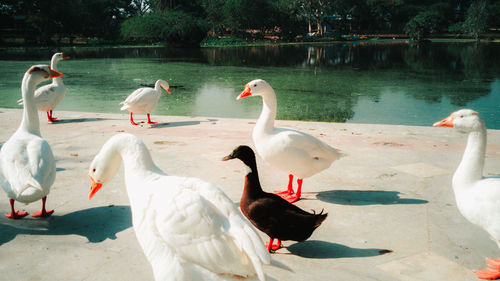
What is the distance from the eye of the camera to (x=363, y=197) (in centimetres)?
449

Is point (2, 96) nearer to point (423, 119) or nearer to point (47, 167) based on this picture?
point (47, 167)

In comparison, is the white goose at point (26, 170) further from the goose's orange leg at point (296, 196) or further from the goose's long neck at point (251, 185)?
the goose's orange leg at point (296, 196)

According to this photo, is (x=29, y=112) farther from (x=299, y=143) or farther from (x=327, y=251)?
(x=327, y=251)

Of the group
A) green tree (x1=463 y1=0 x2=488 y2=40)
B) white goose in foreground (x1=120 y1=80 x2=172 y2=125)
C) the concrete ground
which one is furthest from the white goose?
green tree (x1=463 y1=0 x2=488 y2=40)

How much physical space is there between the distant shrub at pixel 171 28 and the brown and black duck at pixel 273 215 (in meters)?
41.8

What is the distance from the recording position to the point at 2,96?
574 inches

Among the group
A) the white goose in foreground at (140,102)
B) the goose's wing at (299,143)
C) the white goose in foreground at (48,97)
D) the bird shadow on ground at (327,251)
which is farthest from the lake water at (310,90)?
the bird shadow on ground at (327,251)

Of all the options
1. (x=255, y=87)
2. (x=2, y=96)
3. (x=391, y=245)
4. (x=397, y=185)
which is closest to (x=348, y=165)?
(x=397, y=185)

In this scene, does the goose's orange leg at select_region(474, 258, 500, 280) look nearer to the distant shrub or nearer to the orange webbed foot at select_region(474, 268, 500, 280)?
the orange webbed foot at select_region(474, 268, 500, 280)

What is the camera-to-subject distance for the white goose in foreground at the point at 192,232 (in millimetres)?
2186

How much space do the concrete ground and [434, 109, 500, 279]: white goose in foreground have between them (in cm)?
39

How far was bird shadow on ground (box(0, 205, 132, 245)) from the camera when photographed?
359 cm

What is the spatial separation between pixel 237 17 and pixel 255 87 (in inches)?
2332

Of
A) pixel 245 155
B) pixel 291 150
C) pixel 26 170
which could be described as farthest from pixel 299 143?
pixel 26 170
